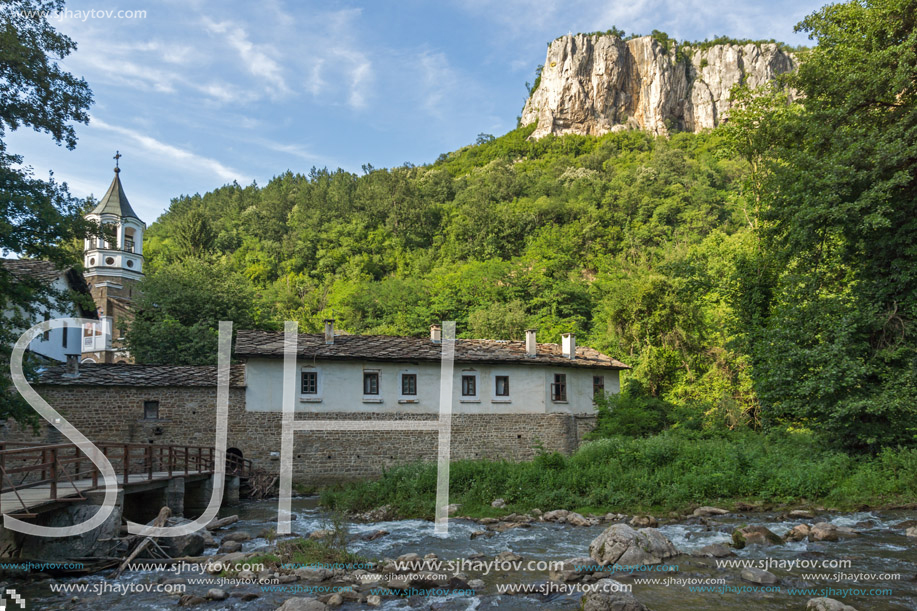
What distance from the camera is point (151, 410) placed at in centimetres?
1958

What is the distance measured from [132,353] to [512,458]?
65.6 ft

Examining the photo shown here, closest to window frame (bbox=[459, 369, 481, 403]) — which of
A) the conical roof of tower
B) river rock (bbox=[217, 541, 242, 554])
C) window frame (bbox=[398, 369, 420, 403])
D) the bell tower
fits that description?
window frame (bbox=[398, 369, 420, 403])

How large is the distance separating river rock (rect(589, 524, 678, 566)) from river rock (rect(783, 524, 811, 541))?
8.42 feet

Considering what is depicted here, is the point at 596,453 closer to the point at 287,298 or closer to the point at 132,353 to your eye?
the point at 132,353

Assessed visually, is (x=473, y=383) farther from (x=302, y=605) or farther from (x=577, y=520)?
(x=302, y=605)

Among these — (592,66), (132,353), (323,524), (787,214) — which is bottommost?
(323,524)

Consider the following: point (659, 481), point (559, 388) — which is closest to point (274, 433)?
point (559, 388)

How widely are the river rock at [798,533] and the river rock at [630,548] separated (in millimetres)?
2567

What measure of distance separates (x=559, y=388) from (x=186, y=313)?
2085 cm

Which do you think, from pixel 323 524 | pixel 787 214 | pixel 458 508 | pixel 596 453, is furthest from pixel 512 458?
pixel 787 214

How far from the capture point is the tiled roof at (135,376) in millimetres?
18984

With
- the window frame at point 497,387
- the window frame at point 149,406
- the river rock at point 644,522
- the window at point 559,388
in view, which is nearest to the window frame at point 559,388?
the window at point 559,388

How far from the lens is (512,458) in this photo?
22078 mm

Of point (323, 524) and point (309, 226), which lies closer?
point (323, 524)
